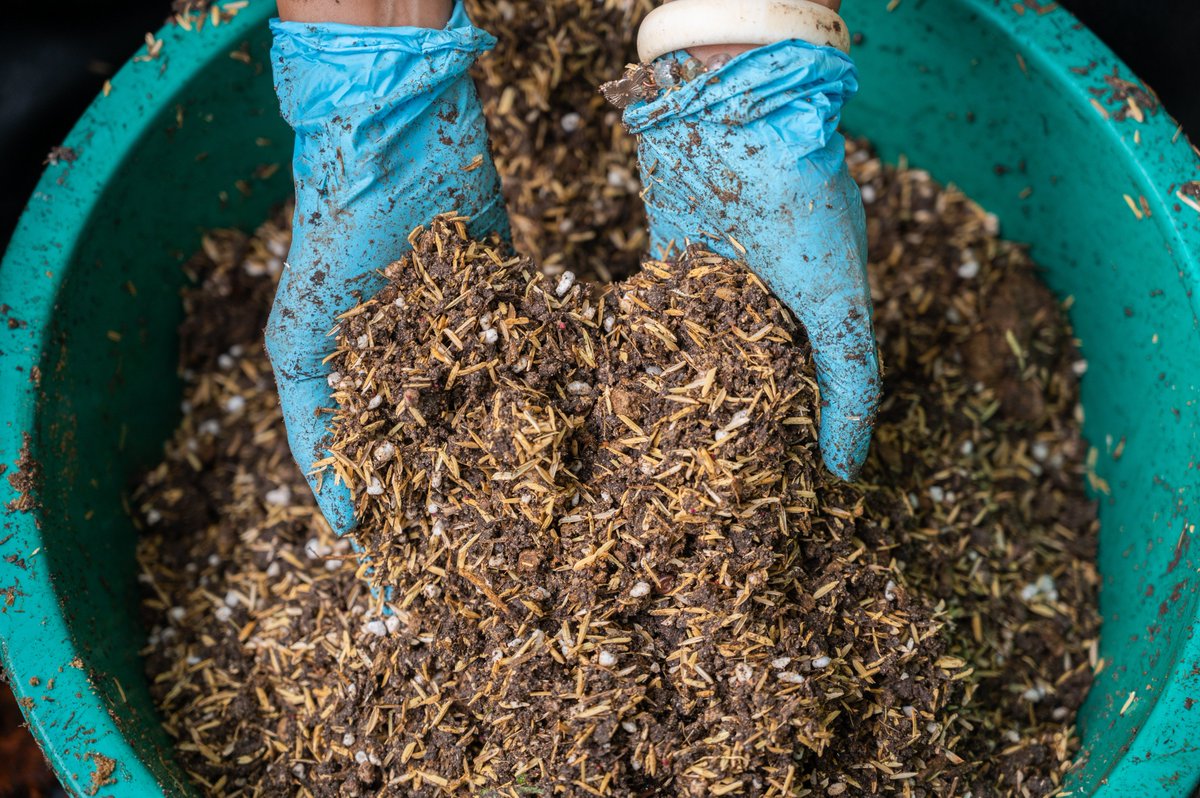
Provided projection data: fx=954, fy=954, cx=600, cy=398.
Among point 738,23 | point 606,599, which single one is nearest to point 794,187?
point 738,23

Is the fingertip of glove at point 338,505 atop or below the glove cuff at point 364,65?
below

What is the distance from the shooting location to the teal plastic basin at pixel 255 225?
1.64 meters

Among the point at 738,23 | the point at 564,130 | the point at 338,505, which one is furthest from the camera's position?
the point at 564,130

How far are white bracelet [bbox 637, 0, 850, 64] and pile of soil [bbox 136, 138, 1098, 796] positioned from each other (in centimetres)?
36

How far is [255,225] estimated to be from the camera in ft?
7.77

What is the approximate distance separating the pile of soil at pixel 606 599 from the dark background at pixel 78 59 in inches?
45.6

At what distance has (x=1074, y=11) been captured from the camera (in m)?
2.31

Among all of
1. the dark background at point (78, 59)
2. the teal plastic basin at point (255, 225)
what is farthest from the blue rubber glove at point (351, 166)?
the dark background at point (78, 59)

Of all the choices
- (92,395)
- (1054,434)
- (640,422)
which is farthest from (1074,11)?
(92,395)

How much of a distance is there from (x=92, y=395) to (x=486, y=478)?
0.97 m

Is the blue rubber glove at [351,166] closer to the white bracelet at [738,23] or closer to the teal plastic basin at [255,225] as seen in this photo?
the white bracelet at [738,23]

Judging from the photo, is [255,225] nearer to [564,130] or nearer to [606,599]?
[564,130]

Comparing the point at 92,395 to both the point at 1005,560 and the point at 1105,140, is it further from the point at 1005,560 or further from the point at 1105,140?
the point at 1105,140

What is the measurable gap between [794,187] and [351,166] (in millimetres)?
756
